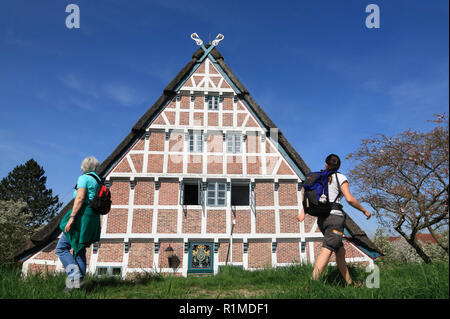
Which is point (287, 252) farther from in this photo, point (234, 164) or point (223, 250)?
point (234, 164)

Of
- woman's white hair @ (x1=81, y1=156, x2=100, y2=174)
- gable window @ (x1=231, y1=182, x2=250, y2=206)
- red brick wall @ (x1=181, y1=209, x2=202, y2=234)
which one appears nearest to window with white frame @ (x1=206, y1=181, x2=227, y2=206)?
red brick wall @ (x1=181, y1=209, x2=202, y2=234)

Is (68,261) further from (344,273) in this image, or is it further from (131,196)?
(131,196)

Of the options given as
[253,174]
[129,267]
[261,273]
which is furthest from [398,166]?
[129,267]

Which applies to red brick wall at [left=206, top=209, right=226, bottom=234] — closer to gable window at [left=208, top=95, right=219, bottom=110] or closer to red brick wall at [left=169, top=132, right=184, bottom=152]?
red brick wall at [left=169, top=132, right=184, bottom=152]

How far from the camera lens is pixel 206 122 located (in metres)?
10.2

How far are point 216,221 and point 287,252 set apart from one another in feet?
8.61

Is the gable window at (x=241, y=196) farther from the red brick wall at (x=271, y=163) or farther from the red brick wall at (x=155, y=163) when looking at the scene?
the red brick wall at (x=155, y=163)

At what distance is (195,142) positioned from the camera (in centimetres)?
985

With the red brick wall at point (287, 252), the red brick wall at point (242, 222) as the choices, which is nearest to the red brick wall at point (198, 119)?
the red brick wall at point (242, 222)

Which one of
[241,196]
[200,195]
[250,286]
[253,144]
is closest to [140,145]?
[200,195]

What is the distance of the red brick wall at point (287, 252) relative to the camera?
29.3 feet
